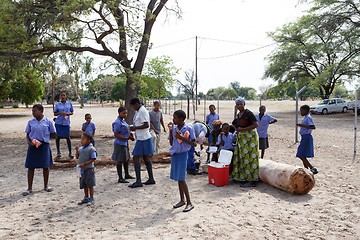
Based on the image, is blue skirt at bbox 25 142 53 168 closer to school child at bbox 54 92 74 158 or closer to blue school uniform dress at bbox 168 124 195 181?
blue school uniform dress at bbox 168 124 195 181

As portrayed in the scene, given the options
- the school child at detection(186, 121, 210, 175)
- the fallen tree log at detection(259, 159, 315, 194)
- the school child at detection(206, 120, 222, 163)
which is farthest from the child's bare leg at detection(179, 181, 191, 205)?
the school child at detection(206, 120, 222, 163)

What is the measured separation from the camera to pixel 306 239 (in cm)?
369

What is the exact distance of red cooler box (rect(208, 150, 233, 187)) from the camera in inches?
235

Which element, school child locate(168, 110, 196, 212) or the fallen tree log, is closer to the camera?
school child locate(168, 110, 196, 212)

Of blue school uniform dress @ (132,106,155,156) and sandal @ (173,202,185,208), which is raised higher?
blue school uniform dress @ (132,106,155,156)

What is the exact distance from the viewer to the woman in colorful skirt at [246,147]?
583cm

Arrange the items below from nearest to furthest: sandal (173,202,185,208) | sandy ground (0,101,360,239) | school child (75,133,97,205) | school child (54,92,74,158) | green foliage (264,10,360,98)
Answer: sandy ground (0,101,360,239) → sandal (173,202,185,208) → school child (75,133,97,205) → school child (54,92,74,158) → green foliage (264,10,360,98)

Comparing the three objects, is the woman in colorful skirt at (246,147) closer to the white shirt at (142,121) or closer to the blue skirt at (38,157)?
the white shirt at (142,121)

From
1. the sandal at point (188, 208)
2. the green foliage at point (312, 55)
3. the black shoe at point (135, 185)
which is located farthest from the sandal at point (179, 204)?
the green foliage at point (312, 55)

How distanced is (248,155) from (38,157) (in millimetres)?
4156

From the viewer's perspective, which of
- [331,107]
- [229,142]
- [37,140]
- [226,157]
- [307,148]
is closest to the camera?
[37,140]

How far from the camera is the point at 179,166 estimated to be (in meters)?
4.72

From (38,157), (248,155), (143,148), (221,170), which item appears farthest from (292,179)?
(38,157)

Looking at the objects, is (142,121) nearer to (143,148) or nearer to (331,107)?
(143,148)
